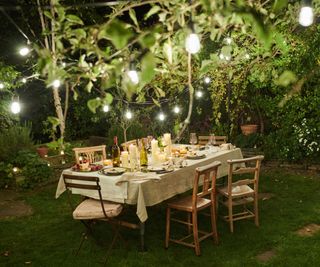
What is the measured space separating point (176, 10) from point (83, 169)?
3.28 metres

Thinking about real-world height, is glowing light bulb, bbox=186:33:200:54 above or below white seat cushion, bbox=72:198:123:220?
above

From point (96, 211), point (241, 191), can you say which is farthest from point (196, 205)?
point (96, 211)

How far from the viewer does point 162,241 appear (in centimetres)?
484

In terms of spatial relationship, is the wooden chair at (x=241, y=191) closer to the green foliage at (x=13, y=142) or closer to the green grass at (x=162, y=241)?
the green grass at (x=162, y=241)

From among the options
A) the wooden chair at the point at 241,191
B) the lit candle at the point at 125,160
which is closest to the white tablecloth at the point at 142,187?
the lit candle at the point at 125,160

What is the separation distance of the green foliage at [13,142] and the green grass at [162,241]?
184 centimetres

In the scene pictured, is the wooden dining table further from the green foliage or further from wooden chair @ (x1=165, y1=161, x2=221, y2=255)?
the green foliage

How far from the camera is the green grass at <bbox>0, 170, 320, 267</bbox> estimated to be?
170 inches

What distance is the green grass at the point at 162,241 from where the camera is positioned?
4.32 m

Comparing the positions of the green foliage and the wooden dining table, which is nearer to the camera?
the wooden dining table

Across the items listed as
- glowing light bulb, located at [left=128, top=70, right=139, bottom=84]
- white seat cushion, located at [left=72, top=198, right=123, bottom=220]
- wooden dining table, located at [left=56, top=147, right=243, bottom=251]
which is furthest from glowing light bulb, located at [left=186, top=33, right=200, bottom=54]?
white seat cushion, located at [left=72, top=198, right=123, bottom=220]

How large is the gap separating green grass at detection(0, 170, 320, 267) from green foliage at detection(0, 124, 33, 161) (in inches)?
72.3

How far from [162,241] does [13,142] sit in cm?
439

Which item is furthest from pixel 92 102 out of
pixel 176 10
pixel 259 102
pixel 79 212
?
pixel 259 102
